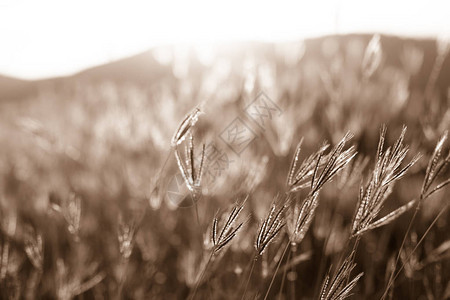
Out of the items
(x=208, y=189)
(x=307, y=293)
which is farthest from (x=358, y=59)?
(x=208, y=189)

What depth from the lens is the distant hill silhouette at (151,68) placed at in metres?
7.84

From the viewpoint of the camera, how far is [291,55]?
10.8 ft

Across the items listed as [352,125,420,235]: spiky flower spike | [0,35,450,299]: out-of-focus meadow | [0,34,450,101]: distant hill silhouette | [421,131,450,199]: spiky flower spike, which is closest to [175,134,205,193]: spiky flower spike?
[0,35,450,299]: out-of-focus meadow

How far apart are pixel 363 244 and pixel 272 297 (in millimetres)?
652

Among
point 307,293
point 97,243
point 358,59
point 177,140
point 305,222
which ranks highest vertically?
point 177,140

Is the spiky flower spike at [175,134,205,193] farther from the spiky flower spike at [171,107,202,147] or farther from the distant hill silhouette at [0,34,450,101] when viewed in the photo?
the distant hill silhouette at [0,34,450,101]

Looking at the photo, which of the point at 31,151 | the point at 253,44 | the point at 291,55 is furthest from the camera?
the point at 253,44

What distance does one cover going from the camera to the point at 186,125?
0.76 meters

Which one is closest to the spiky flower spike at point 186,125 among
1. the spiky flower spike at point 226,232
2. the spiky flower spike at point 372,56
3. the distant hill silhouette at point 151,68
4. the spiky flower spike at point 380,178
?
the spiky flower spike at point 226,232

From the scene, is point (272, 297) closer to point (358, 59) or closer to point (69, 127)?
point (69, 127)

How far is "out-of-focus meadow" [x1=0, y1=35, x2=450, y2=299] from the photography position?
1348mm

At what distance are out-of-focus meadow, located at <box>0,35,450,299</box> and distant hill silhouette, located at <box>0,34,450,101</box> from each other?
137 inches

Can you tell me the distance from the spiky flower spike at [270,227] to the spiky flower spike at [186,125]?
0.72ft

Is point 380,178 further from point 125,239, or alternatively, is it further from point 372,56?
point 372,56
